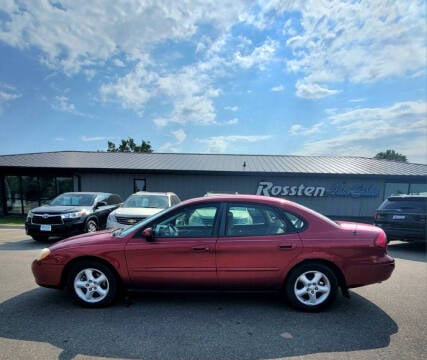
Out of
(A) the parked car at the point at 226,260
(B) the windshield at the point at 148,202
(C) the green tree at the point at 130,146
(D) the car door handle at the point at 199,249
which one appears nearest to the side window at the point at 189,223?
(A) the parked car at the point at 226,260

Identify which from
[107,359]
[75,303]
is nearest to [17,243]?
[75,303]

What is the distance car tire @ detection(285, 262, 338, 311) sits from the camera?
11.8ft

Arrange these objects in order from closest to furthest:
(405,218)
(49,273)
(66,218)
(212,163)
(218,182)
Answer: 1. (49,273)
2. (405,218)
3. (66,218)
4. (218,182)
5. (212,163)

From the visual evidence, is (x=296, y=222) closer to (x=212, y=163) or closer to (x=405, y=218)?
(x=405, y=218)

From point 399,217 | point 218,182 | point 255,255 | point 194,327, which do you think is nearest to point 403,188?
point 399,217

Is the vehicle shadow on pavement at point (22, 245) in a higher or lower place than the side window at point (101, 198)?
lower

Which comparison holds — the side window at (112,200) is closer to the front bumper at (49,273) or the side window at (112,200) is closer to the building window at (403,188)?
the front bumper at (49,273)

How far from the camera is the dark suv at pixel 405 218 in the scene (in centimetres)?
747

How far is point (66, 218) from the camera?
823 centimetres

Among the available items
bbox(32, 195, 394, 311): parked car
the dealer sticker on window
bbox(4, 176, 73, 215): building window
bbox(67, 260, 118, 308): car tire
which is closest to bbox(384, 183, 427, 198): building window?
bbox(32, 195, 394, 311): parked car

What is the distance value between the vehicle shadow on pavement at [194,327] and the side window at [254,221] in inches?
41.8

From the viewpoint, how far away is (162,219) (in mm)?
3721

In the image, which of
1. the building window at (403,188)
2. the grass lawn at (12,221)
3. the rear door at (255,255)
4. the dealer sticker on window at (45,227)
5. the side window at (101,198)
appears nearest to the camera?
the rear door at (255,255)

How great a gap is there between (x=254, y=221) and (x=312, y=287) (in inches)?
46.0
